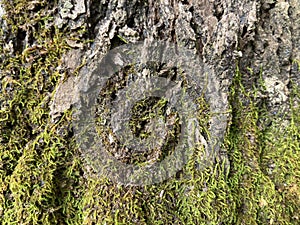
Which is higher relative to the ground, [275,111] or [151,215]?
[275,111]

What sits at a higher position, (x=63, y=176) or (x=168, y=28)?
(x=168, y=28)

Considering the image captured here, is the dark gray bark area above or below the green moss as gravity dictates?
above

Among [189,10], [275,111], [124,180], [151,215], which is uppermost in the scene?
[189,10]

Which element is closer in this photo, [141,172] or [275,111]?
[141,172]

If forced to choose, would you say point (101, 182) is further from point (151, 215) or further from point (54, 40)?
point (54, 40)

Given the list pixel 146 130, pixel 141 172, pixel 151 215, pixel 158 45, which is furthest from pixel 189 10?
pixel 151 215

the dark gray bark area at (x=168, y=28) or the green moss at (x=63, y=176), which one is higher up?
the dark gray bark area at (x=168, y=28)
